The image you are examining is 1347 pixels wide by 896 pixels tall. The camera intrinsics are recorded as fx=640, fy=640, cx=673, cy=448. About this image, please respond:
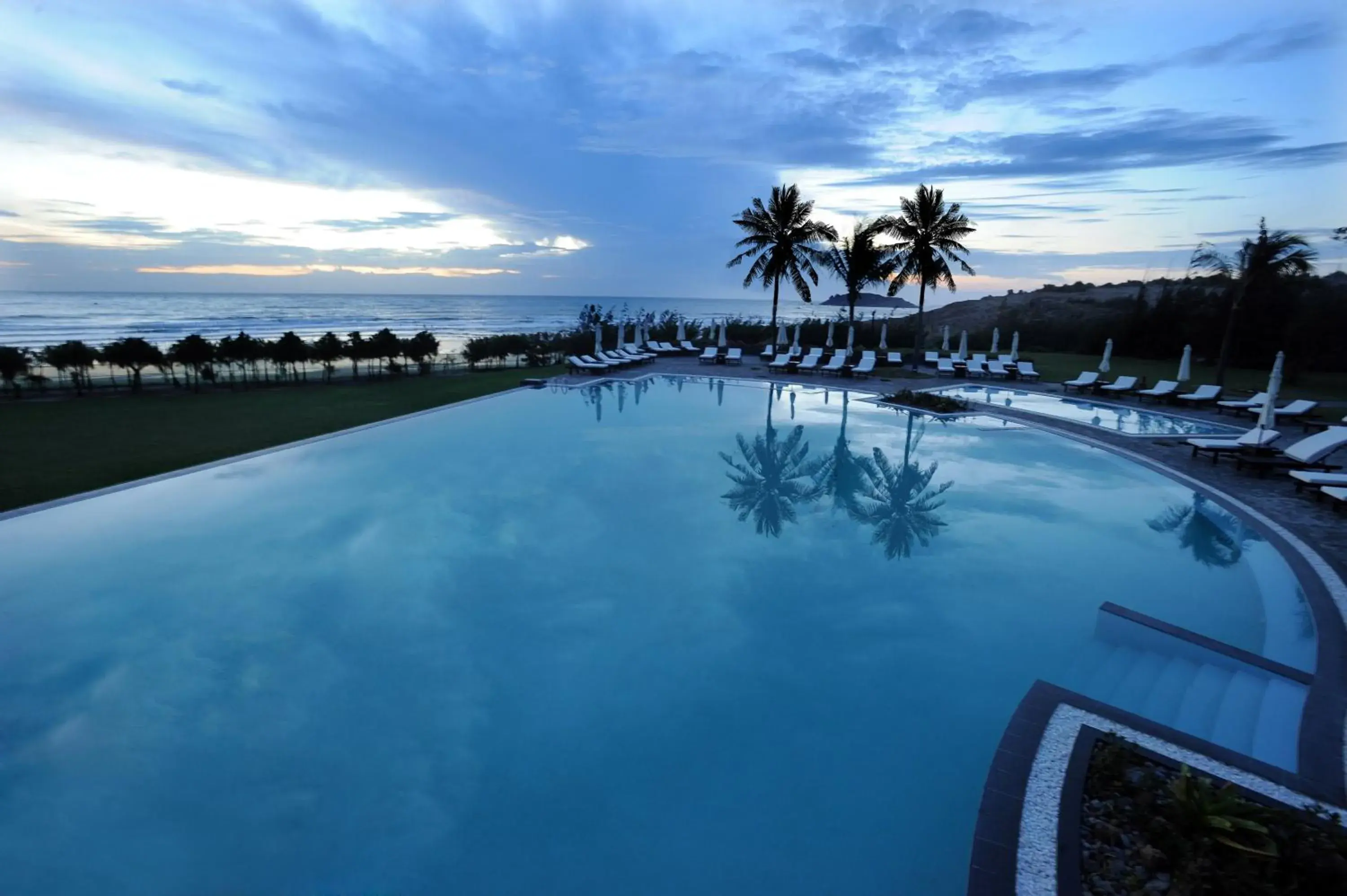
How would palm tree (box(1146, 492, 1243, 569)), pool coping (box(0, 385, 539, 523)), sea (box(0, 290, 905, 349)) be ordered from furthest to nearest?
1. sea (box(0, 290, 905, 349))
2. pool coping (box(0, 385, 539, 523))
3. palm tree (box(1146, 492, 1243, 569))

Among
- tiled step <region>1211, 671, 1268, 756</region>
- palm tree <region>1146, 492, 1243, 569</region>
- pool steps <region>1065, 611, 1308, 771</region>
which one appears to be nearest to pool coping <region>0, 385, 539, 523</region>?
pool steps <region>1065, 611, 1308, 771</region>

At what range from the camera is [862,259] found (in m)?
21.9

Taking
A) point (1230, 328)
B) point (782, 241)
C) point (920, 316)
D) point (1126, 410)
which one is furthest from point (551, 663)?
point (782, 241)

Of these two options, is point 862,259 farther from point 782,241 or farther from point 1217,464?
point 1217,464

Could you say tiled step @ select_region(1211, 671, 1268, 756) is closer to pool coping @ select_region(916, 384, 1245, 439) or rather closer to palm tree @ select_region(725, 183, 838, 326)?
pool coping @ select_region(916, 384, 1245, 439)

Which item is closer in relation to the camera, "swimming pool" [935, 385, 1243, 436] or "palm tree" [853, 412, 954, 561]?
"palm tree" [853, 412, 954, 561]

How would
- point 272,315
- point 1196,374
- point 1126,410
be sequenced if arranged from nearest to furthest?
point 1126,410 → point 1196,374 → point 272,315

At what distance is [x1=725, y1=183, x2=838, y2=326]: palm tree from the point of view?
22.8 metres

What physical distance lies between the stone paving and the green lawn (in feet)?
6.07

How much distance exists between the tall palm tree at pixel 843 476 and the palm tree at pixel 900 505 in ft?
0.32

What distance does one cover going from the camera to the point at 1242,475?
9.02m

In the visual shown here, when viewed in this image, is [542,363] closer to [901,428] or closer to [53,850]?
[901,428]

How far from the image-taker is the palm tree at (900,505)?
7180mm

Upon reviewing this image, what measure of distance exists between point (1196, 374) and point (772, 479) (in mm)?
17256
